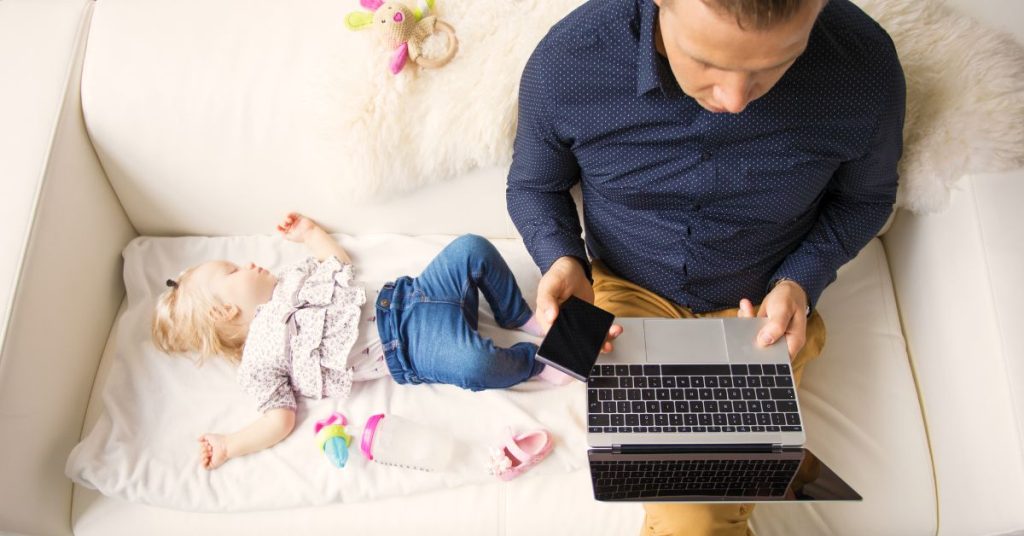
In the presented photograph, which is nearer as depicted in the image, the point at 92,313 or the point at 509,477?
the point at 509,477

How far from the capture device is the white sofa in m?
1.14

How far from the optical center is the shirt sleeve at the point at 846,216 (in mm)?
1119

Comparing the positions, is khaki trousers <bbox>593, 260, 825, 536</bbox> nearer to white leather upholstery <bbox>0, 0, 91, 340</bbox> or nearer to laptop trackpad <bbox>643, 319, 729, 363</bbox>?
laptop trackpad <bbox>643, 319, 729, 363</bbox>

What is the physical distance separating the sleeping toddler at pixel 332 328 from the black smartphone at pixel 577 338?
33cm

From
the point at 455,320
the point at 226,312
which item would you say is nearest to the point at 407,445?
the point at 455,320

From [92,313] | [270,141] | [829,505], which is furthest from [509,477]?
[92,313]

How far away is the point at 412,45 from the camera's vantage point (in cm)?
134

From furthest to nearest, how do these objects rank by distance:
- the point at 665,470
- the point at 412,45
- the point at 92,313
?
1. the point at 92,313
2. the point at 412,45
3. the point at 665,470

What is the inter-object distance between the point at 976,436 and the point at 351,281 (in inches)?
44.9

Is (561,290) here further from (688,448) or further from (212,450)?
(212,450)

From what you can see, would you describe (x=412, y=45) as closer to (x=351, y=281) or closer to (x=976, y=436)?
(x=351, y=281)

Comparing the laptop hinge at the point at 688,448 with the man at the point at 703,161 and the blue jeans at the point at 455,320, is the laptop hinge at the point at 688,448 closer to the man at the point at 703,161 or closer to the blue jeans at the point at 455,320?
the man at the point at 703,161

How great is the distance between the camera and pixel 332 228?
1.58 meters

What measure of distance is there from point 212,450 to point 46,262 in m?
0.46
